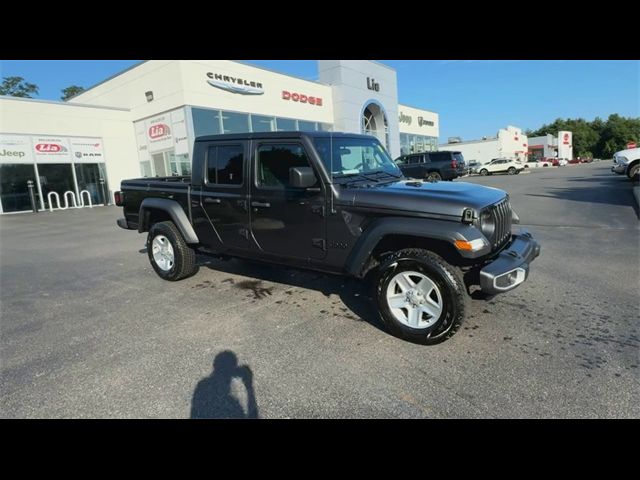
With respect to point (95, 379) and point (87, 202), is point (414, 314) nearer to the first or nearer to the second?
point (95, 379)

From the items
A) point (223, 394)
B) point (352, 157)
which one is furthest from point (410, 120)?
point (223, 394)

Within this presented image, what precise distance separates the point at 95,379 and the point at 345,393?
1.98m

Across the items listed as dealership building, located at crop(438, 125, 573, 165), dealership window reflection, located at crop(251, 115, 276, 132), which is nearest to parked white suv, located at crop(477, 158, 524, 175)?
dealership building, located at crop(438, 125, 573, 165)

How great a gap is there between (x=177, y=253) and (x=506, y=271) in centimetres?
415

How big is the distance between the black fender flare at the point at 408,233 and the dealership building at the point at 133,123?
17688mm

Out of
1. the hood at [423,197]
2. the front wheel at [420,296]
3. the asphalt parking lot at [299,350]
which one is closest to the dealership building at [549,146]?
the asphalt parking lot at [299,350]

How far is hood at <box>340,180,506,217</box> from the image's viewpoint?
3443 mm

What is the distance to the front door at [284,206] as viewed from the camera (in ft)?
13.5

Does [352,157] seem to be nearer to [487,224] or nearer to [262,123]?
[487,224]

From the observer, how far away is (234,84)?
69.5ft

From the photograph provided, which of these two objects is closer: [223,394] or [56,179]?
[223,394]

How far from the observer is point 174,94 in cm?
1956
